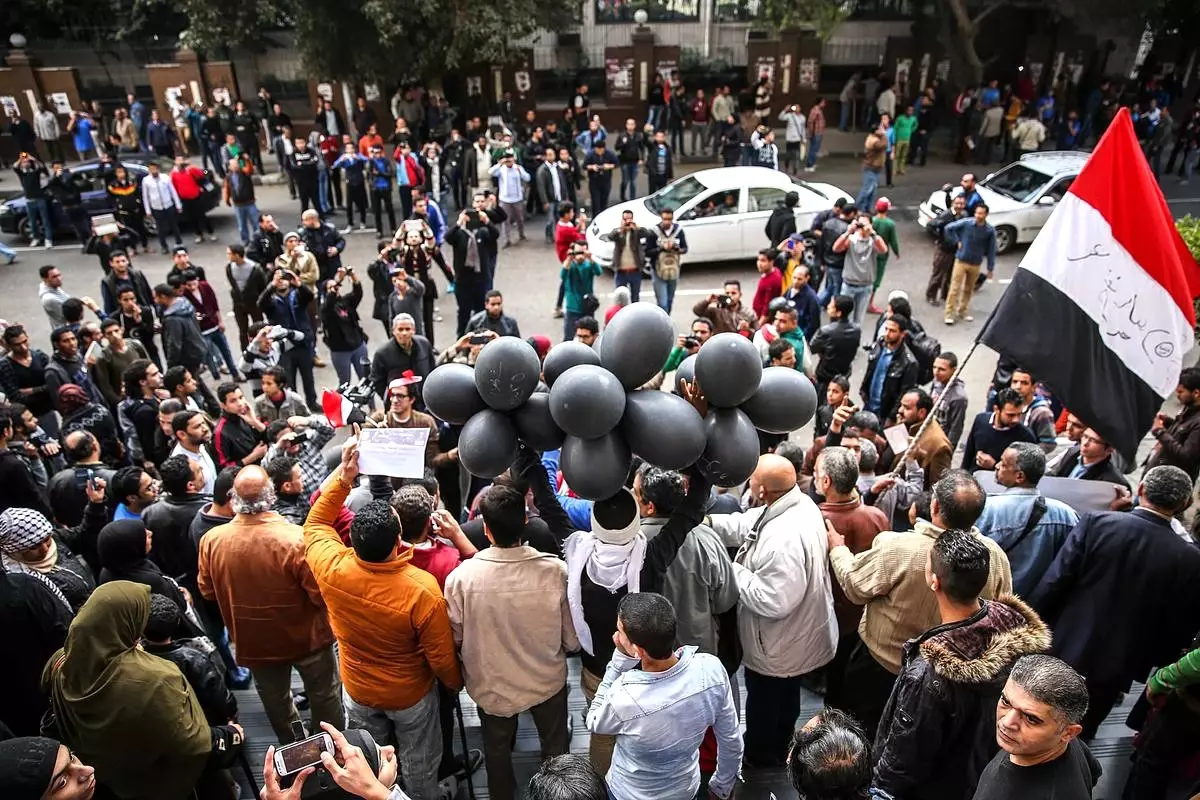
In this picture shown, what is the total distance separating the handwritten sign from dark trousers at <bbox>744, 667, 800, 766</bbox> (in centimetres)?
189

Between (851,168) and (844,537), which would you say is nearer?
(844,537)

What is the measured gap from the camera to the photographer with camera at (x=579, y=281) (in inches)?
394

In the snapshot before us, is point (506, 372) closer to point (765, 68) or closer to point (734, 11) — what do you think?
point (765, 68)

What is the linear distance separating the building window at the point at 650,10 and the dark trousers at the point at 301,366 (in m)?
18.9

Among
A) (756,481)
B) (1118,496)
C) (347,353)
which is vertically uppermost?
(756,481)

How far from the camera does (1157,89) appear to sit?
63.9ft

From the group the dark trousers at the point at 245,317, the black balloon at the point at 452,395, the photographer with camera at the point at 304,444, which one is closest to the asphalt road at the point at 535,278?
the dark trousers at the point at 245,317

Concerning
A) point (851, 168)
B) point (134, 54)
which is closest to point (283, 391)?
point (851, 168)

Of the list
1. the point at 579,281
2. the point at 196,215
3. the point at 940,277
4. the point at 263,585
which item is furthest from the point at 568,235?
the point at 196,215

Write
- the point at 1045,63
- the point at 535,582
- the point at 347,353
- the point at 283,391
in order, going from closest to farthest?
the point at 535,582 → the point at 283,391 → the point at 347,353 → the point at 1045,63

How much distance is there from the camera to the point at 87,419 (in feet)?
21.7

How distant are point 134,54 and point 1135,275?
90.2 ft

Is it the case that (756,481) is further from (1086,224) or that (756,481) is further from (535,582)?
(1086,224)

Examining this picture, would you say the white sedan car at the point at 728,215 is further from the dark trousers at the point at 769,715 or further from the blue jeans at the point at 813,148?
the dark trousers at the point at 769,715
